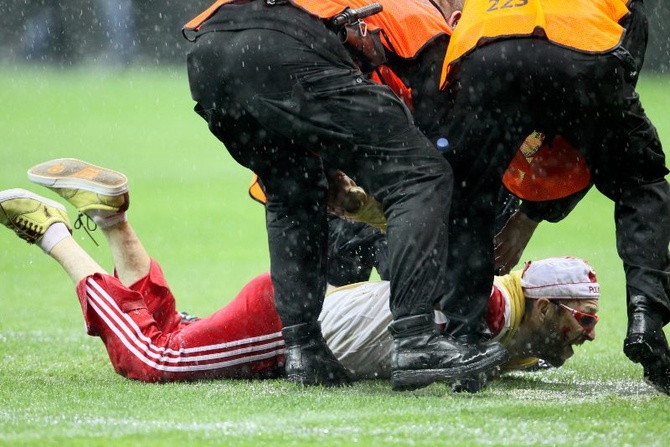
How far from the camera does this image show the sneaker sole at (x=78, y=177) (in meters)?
5.05

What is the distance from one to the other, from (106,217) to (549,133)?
191cm

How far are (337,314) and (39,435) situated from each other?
63.1 inches

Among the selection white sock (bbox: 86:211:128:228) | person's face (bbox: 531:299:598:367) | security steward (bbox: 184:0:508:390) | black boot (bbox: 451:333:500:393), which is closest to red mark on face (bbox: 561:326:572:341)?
person's face (bbox: 531:299:598:367)

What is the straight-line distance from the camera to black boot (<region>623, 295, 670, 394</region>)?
4109 millimetres

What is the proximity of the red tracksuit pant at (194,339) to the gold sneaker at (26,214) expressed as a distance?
46 centimetres

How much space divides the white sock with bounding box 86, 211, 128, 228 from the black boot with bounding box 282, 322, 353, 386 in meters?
1.10

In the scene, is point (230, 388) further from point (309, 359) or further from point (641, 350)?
point (641, 350)

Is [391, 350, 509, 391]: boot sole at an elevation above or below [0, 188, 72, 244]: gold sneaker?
below

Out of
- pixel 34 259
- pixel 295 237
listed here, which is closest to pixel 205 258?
pixel 34 259

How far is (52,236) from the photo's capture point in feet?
16.7

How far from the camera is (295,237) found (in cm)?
449

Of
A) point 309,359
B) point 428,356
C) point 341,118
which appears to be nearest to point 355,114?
point 341,118

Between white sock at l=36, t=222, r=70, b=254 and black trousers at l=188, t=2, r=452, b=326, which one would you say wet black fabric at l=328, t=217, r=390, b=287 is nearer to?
white sock at l=36, t=222, r=70, b=254

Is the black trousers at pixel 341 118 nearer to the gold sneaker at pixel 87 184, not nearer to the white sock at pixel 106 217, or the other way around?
the gold sneaker at pixel 87 184
